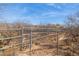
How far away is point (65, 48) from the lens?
179 centimetres

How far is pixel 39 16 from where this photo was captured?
181 cm

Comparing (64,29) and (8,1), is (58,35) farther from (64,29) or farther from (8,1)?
(8,1)

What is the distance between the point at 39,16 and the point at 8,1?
443mm

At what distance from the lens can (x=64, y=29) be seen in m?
1.79

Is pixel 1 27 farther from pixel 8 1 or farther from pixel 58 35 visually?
pixel 58 35

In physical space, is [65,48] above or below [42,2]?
below

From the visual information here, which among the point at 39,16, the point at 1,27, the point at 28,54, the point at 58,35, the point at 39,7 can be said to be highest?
the point at 39,7

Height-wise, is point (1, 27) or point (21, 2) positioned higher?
point (21, 2)

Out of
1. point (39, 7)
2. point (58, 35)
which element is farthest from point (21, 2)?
point (58, 35)

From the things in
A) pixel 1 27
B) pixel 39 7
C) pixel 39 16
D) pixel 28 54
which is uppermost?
pixel 39 7

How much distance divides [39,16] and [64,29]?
0.36m

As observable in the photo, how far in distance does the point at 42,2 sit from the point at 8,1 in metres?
0.44

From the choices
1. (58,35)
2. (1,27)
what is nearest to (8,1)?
(1,27)

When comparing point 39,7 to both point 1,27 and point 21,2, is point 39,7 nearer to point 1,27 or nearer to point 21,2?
point 21,2
